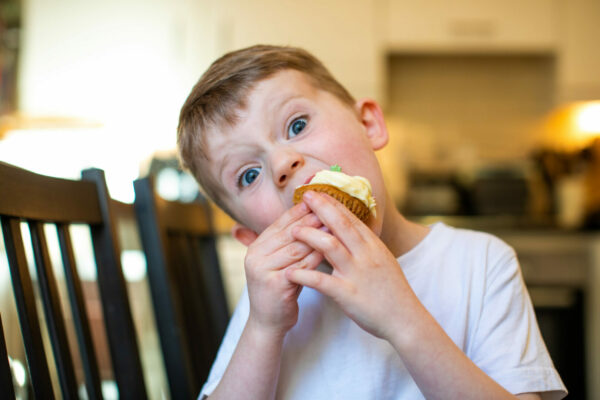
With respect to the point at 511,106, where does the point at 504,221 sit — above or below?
below

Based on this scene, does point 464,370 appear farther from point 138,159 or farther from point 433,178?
point 138,159

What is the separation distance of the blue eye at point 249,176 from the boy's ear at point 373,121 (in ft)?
0.70

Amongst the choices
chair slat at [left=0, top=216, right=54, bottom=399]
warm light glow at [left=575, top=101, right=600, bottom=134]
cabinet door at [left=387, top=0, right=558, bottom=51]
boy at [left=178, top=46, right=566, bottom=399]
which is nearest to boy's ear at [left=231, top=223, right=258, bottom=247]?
boy at [left=178, top=46, right=566, bottom=399]

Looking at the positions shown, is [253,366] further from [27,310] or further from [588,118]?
[588,118]

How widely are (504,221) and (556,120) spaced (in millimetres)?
841

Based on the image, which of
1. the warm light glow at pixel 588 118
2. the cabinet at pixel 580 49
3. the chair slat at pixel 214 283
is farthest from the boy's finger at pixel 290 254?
the warm light glow at pixel 588 118

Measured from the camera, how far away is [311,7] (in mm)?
2926

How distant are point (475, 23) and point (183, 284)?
2459 mm

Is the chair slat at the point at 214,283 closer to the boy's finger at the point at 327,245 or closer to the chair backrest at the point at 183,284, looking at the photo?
the chair backrest at the point at 183,284

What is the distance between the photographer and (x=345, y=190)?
2.19 feet

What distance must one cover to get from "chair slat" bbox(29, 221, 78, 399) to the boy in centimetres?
19

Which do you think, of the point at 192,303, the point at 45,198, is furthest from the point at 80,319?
the point at 192,303

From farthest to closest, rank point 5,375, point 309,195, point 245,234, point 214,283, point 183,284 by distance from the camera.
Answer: point 214,283, point 183,284, point 245,234, point 309,195, point 5,375

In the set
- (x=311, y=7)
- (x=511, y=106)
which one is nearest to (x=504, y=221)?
(x=511, y=106)
